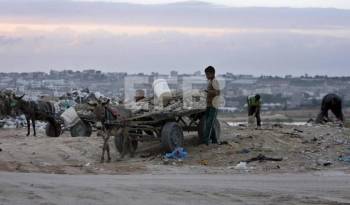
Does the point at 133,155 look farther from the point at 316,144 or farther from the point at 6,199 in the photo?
the point at 6,199

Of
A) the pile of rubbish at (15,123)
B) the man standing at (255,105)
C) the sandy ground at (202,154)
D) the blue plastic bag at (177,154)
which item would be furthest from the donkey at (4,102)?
the man standing at (255,105)

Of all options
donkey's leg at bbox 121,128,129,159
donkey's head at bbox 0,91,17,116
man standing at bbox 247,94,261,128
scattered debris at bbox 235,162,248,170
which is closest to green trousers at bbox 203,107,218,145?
donkey's leg at bbox 121,128,129,159

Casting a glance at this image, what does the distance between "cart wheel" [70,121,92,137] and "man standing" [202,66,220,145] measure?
5641mm

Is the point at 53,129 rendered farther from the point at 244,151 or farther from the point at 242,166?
the point at 242,166

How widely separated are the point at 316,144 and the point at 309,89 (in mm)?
34414

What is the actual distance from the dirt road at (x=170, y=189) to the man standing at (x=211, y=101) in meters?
5.44

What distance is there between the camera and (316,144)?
2098 centimetres

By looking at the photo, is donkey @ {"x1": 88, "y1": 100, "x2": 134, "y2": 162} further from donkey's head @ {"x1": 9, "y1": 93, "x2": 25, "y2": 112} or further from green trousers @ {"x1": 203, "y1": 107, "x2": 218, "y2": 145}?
donkey's head @ {"x1": 9, "y1": 93, "x2": 25, "y2": 112}

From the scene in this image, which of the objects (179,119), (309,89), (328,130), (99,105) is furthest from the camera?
(309,89)

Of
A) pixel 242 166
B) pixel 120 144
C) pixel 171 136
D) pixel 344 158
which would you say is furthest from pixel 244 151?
pixel 120 144

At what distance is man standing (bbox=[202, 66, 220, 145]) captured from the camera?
2041cm

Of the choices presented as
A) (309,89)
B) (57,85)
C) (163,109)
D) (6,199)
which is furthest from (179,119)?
(309,89)

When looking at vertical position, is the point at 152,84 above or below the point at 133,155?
above

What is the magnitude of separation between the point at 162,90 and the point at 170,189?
8.70 metres
